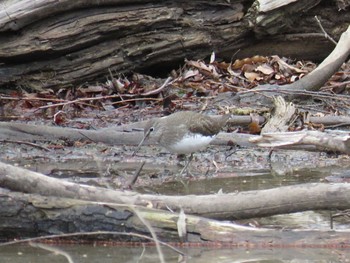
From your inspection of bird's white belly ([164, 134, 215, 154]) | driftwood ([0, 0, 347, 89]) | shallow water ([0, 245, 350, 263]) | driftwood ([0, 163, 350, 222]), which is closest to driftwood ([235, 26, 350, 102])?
driftwood ([0, 0, 347, 89])

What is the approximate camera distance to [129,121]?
1083 centimetres

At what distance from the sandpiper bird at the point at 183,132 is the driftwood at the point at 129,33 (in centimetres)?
253

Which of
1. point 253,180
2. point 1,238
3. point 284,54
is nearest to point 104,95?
point 284,54

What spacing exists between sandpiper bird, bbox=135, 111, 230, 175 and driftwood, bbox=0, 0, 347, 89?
2.53 m

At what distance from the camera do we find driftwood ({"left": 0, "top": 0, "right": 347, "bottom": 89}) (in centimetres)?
1102

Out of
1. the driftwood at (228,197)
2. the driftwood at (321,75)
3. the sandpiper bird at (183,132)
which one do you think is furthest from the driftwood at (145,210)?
the driftwood at (321,75)

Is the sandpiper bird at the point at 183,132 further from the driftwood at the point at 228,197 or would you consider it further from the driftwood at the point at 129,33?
the driftwood at the point at 228,197

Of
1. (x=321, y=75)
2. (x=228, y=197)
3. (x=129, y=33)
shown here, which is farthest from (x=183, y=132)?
(x=228, y=197)

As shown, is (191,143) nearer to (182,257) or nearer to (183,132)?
(183,132)

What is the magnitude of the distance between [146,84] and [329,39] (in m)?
2.74

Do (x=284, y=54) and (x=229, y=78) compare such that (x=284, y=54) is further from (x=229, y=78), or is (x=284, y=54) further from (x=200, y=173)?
(x=200, y=173)

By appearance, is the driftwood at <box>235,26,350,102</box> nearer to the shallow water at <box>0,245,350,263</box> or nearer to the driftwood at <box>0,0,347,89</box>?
the driftwood at <box>0,0,347,89</box>

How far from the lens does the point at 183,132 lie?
8.98 meters

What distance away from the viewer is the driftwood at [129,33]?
11.0m
